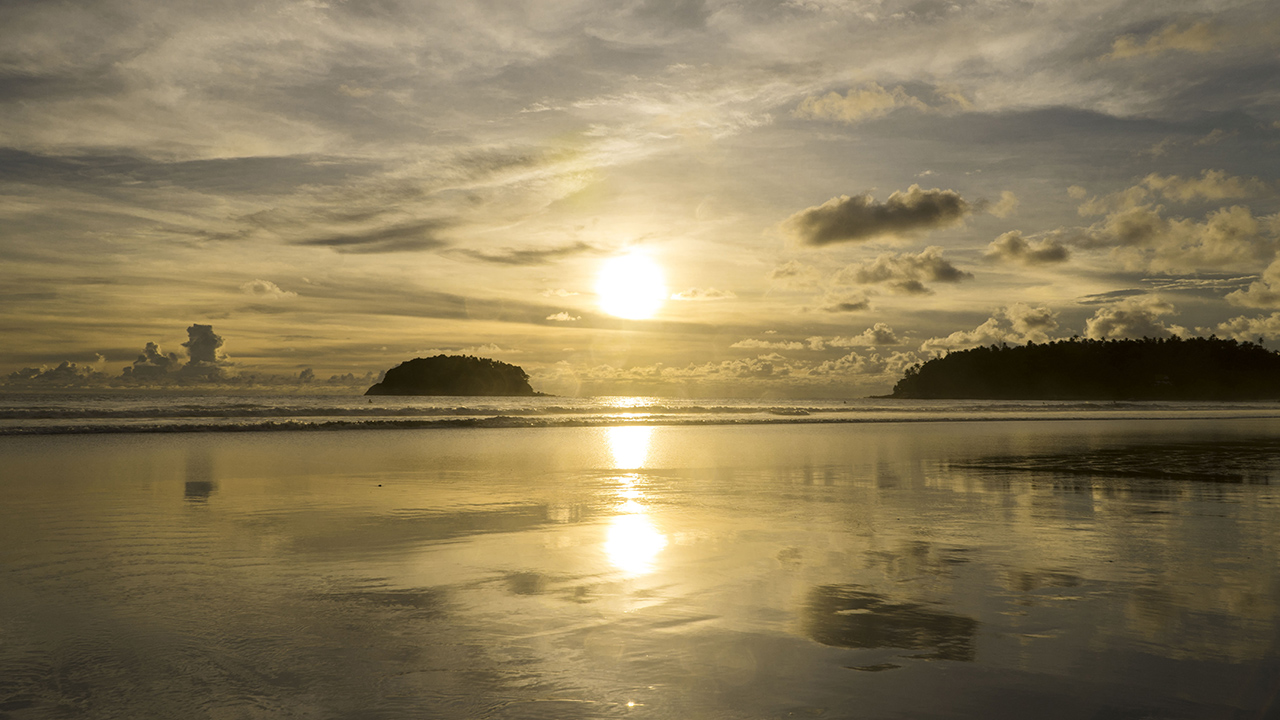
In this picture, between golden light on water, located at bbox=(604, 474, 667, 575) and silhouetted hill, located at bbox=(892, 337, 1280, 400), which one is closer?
golden light on water, located at bbox=(604, 474, 667, 575)

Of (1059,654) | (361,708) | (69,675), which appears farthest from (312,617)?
(1059,654)

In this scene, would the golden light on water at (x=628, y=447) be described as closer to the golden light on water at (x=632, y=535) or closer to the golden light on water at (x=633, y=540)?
the golden light on water at (x=632, y=535)

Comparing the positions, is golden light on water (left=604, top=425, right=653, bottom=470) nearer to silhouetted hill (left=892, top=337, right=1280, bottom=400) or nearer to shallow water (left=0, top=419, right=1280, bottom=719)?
shallow water (left=0, top=419, right=1280, bottom=719)

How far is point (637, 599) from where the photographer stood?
7.00m

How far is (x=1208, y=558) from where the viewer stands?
346 inches

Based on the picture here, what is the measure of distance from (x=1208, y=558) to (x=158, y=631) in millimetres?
10691

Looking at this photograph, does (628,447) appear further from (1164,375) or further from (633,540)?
(1164,375)

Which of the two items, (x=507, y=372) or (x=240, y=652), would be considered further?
(x=507, y=372)

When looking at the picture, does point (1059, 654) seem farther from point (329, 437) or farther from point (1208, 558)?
point (329, 437)

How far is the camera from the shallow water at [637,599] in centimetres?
473

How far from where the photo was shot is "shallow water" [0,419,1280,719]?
4.73 meters

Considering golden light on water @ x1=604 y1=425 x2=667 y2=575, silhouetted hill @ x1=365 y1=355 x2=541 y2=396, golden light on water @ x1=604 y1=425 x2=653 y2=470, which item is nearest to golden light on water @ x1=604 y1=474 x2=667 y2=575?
golden light on water @ x1=604 y1=425 x2=667 y2=575

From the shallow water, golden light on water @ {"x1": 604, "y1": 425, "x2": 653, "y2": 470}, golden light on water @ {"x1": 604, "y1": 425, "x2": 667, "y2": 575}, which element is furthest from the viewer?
golden light on water @ {"x1": 604, "y1": 425, "x2": 653, "y2": 470}

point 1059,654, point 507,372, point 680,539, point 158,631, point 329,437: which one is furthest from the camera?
point 507,372
